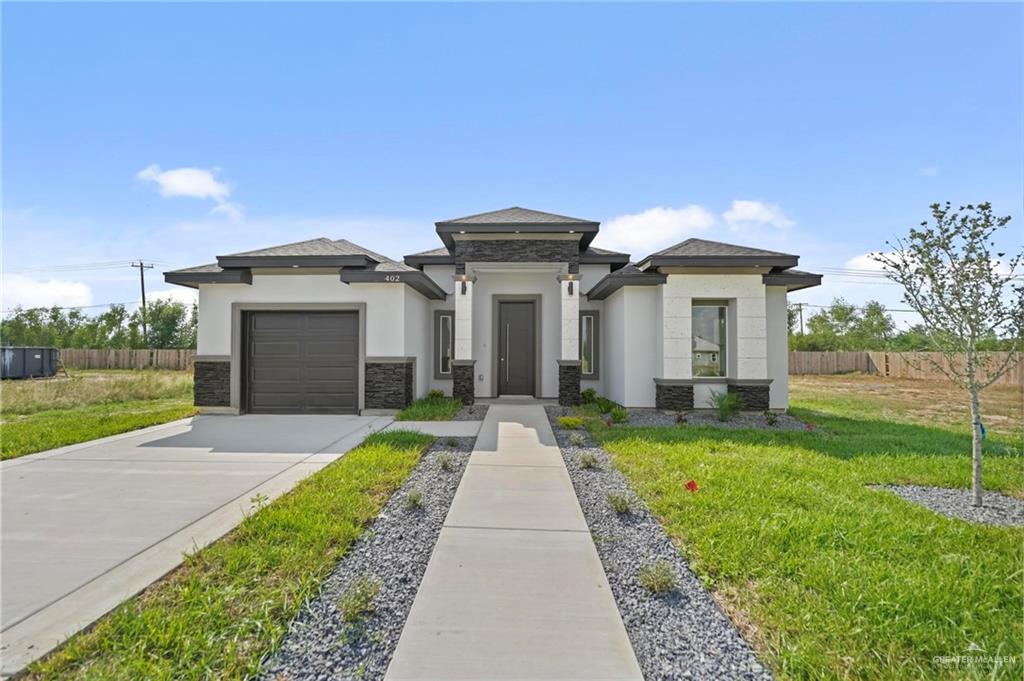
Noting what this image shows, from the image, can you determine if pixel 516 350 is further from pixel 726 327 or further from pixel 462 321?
pixel 726 327

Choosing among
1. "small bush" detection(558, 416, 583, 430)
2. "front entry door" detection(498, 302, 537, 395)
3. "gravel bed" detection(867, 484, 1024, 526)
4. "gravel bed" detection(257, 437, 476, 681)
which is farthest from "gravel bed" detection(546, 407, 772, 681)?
"front entry door" detection(498, 302, 537, 395)

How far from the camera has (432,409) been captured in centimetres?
943

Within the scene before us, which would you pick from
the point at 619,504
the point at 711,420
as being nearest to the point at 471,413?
the point at 711,420

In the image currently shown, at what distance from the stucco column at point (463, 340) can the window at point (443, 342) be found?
4.08 ft

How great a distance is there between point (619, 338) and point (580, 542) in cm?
773

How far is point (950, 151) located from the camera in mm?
8070

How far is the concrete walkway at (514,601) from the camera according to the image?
210 centimetres

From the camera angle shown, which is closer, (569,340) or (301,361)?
(301,361)

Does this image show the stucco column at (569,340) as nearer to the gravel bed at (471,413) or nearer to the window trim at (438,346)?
the gravel bed at (471,413)

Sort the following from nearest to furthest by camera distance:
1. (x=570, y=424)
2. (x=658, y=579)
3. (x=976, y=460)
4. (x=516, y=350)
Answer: (x=658, y=579) → (x=976, y=460) → (x=570, y=424) → (x=516, y=350)

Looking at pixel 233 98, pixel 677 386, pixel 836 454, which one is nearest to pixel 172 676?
pixel 836 454

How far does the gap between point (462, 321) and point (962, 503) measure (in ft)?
29.5

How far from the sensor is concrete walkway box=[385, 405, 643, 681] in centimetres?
210

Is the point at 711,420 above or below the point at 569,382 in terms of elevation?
below
